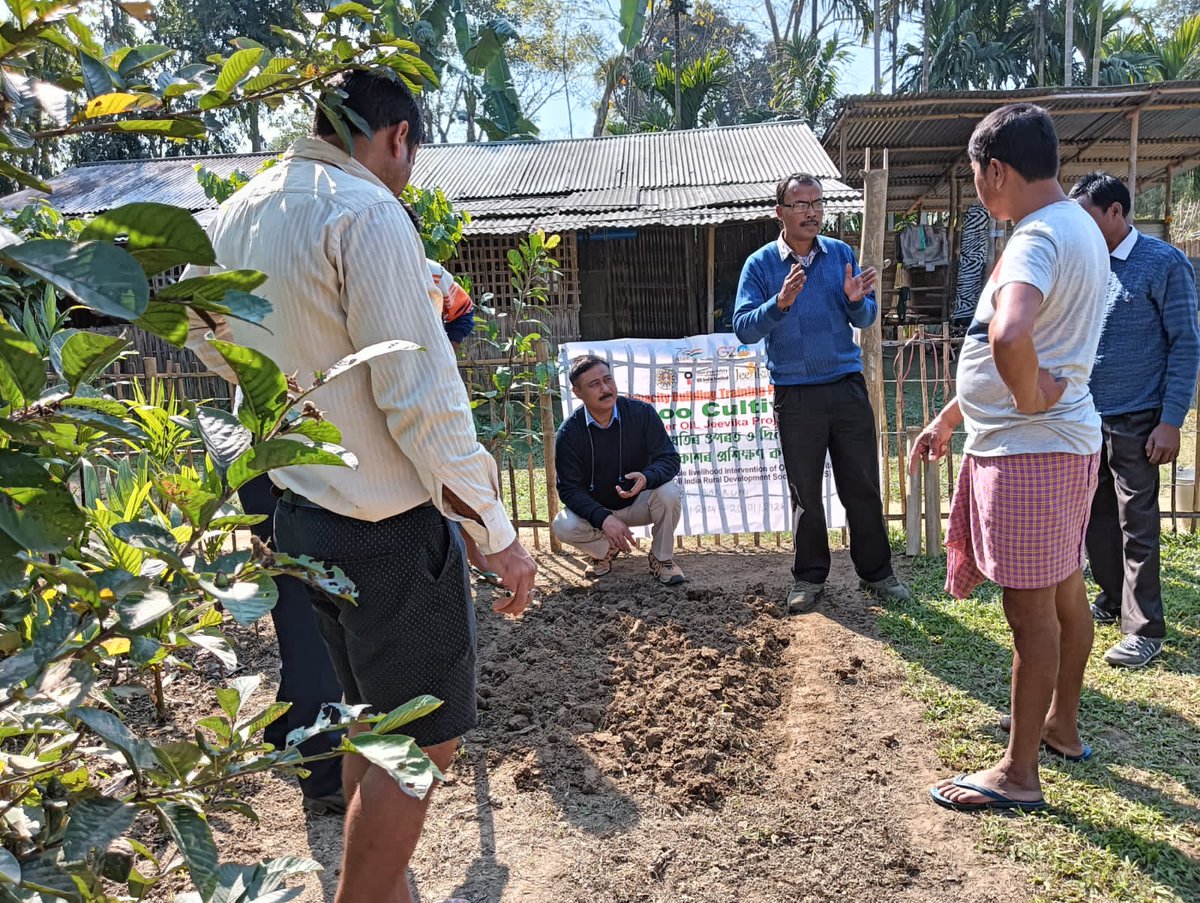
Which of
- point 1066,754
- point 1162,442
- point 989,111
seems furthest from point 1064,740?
point 989,111

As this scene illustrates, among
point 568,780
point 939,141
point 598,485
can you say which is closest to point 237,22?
point 939,141

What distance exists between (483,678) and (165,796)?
2940mm

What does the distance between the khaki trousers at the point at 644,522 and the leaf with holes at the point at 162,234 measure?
4383 mm

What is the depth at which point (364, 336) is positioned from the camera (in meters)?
1.71

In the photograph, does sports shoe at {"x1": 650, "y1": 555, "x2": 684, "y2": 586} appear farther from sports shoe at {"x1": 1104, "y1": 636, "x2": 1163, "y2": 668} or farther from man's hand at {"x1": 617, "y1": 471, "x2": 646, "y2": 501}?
sports shoe at {"x1": 1104, "y1": 636, "x2": 1163, "y2": 668}

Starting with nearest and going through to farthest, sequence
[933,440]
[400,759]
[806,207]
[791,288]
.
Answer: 1. [400,759]
2. [933,440]
3. [791,288]
4. [806,207]

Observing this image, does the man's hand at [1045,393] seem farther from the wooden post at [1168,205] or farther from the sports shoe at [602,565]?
the wooden post at [1168,205]

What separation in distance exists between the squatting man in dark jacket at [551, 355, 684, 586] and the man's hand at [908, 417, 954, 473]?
2.04 m

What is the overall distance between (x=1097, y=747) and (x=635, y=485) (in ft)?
8.54

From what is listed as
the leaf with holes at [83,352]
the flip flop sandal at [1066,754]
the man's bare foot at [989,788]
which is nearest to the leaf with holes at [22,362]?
the leaf with holes at [83,352]

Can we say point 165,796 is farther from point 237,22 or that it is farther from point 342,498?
point 237,22

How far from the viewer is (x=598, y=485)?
519 cm

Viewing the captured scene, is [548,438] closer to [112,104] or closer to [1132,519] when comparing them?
[1132,519]

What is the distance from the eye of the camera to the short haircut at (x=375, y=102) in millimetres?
1818
